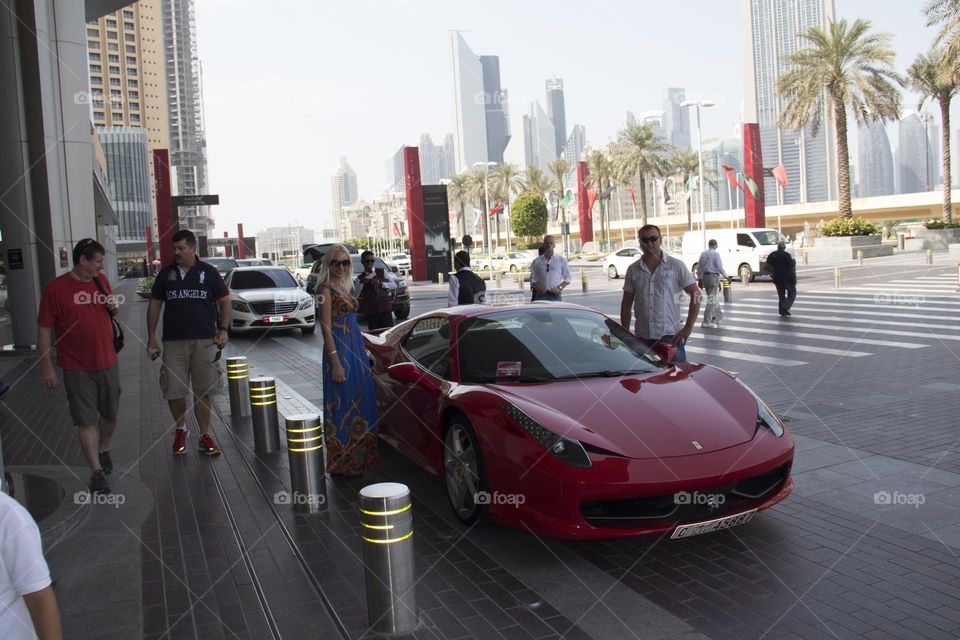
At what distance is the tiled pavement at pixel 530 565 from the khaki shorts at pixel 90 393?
65 cm

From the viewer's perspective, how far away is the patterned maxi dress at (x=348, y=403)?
6.29 metres

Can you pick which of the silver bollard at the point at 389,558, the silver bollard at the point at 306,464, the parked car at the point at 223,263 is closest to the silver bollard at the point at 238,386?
the silver bollard at the point at 306,464

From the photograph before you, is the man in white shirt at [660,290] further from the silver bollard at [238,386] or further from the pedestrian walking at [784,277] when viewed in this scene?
the pedestrian walking at [784,277]

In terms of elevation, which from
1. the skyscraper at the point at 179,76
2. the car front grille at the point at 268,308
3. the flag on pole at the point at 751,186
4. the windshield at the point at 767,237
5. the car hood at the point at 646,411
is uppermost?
the skyscraper at the point at 179,76

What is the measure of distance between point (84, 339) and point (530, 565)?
152 inches

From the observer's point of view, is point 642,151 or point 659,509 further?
point 642,151

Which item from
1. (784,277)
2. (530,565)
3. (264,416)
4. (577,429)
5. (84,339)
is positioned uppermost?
(84,339)

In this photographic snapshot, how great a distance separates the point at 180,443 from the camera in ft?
24.0

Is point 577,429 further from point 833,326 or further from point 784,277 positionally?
point 784,277

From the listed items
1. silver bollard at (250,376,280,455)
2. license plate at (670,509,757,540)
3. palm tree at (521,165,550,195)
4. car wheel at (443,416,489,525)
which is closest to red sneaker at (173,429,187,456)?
silver bollard at (250,376,280,455)

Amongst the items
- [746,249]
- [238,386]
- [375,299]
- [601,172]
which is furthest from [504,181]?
[238,386]

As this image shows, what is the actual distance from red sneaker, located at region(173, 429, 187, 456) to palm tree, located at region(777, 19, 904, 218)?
3578 centimetres

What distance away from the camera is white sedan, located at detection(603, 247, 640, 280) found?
34.2 metres

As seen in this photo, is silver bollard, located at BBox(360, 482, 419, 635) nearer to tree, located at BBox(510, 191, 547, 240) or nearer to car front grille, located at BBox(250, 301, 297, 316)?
car front grille, located at BBox(250, 301, 297, 316)
